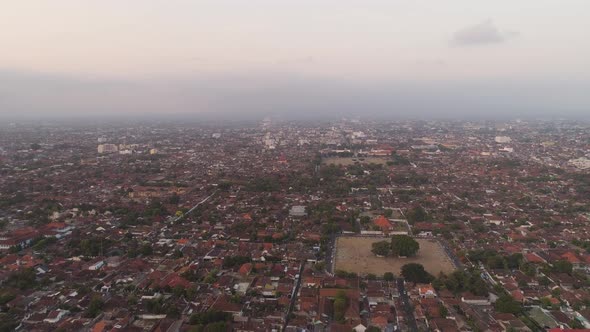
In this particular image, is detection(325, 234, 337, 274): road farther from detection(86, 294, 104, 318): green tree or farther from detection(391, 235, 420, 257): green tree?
detection(86, 294, 104, 318): green tree

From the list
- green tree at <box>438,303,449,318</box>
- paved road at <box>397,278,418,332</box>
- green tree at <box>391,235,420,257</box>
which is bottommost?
paved road at <box>397,278,418,332</box>

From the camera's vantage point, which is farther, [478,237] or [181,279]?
[478,237]

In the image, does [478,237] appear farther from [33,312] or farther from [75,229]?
[75,229]

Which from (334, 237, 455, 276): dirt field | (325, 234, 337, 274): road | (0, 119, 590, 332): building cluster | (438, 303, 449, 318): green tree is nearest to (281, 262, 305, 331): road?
(0, 119, 590, 332): building cluster

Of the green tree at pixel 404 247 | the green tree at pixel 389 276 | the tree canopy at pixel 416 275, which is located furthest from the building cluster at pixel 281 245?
the green tree at pixel 404 247

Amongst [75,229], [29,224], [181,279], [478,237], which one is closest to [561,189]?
[478,237]

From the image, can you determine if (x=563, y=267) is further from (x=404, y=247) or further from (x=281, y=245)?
(x=281, y=245)

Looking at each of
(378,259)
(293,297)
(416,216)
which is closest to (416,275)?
(378,259)
